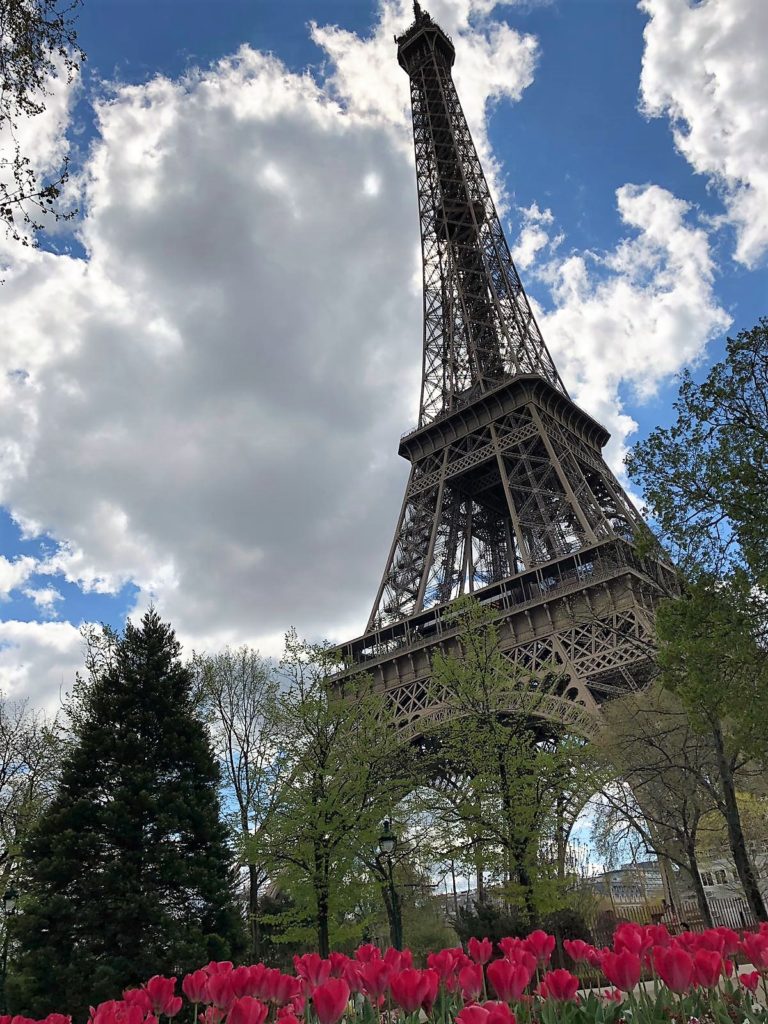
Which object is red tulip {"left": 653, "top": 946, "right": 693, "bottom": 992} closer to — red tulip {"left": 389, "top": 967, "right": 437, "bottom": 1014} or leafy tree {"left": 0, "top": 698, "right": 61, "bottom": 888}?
red tulip {"left": 389, "top": 967, "right": 437, "bottom": 1014}

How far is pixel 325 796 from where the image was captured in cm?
1975

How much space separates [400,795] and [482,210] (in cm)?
5090

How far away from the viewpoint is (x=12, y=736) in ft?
91.1

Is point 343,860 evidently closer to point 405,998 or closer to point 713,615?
point 713,615

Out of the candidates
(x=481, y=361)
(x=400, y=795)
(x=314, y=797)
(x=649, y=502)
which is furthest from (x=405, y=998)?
(x=481, y=361)

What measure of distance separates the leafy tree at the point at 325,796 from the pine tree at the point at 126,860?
6.33 ft

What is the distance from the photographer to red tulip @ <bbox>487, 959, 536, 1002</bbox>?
3424mm

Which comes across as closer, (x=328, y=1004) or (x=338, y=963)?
(x=328, y=1004)

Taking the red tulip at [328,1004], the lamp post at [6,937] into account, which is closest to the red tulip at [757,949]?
the red tulip at [328,1004]

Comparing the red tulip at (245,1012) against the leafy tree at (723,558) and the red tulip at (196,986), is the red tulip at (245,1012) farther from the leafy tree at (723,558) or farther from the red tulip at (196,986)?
the leafy tree at (723,558)

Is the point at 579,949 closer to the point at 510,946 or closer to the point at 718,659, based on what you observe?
the point at 510,946

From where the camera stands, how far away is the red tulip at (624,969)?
3330mm

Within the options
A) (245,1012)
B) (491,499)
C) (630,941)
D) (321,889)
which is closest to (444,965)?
(630,941)

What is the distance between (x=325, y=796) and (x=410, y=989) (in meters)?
17.6
